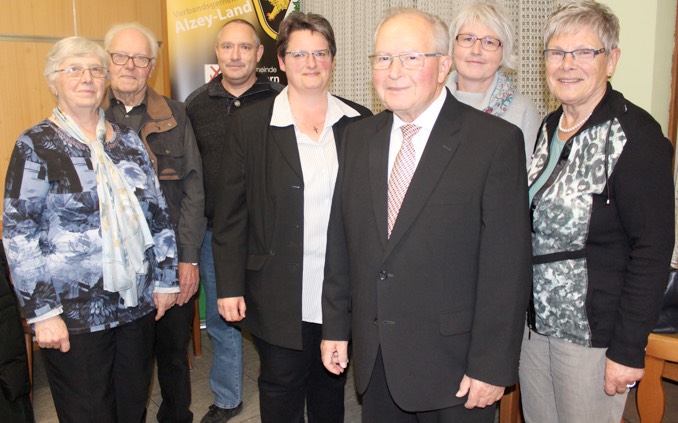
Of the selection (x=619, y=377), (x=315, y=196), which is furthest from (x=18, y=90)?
(x=619, y=377)

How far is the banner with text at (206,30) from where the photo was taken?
406cm

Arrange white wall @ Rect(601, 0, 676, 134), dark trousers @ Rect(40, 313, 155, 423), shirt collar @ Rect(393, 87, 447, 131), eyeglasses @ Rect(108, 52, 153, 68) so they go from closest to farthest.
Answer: shirt collar @ Rect(393, 87, 447, 131) → dark trousers @ Rect(40, 313, 155, 423) → eyeglasses @ Rect(108, 52, 153, 68) → white wall @ Rect(601, 0, 676, 134)

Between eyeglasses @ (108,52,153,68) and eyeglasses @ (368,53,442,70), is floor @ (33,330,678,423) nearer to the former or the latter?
eyeglasses @ (108,52,153,68)

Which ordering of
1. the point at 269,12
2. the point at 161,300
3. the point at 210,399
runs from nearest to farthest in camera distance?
the point at 161,300, the point at 210,399, the point at 269,12

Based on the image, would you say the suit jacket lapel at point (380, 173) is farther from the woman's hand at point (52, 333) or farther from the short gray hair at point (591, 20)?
the woman's hand at point (52, 333)

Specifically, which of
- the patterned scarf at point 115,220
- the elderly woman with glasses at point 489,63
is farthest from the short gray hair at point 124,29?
the elderly woman with glasses at point 489,63

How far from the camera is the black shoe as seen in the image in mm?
2813

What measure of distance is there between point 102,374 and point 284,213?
2.72ft

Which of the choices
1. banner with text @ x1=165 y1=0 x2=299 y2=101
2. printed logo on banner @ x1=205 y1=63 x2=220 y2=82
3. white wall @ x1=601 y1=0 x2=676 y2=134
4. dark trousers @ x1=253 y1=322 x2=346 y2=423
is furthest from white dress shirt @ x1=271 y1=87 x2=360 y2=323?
printed logo on banner @ x1=205 y1=63 x2=220 y2=82

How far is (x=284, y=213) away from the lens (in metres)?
1.93

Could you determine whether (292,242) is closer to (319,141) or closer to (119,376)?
(319,141)

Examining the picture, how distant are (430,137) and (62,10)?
11.2 ft

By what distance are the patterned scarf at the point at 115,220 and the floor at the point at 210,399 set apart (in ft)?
4.09

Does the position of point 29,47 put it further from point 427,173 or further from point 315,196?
point 427,173
